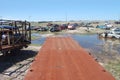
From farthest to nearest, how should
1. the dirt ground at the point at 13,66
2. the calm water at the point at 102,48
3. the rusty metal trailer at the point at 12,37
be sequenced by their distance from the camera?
the calm water at the point at 102,48 < the rusty metal trailer at the point at 12,37 < the dirt ground at the point at 13,66

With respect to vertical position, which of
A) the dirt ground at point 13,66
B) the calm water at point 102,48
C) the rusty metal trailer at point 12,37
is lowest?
the calm water at point 102,48

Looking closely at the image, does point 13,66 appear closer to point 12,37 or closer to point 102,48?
point 12,37

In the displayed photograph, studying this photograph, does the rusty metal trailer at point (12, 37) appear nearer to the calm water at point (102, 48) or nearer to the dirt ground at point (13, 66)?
the dirt ground at point (13, 66)

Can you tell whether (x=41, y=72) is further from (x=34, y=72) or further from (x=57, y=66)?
(x=57, y=66)

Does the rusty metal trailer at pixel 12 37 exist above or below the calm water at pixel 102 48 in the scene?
above

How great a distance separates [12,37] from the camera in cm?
2066

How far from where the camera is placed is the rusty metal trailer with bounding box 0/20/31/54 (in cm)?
1947

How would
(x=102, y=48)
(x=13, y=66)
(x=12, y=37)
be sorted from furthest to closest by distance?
(x=102, y=48), (x=12, y=37), (x=13, y=66)

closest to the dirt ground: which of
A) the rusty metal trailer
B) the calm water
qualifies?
the rusty metal trailer

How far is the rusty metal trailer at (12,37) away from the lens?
1947 centimetres

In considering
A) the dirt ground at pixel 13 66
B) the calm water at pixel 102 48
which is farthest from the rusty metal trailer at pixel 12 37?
the calm water at pixel 102 48

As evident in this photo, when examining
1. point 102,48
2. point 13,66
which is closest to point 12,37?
point 13,66

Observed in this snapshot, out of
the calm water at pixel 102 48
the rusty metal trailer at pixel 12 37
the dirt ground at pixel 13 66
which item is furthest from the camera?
the calm water at pixel 102 48

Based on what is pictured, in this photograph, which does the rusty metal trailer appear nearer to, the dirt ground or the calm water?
the dirt ground
